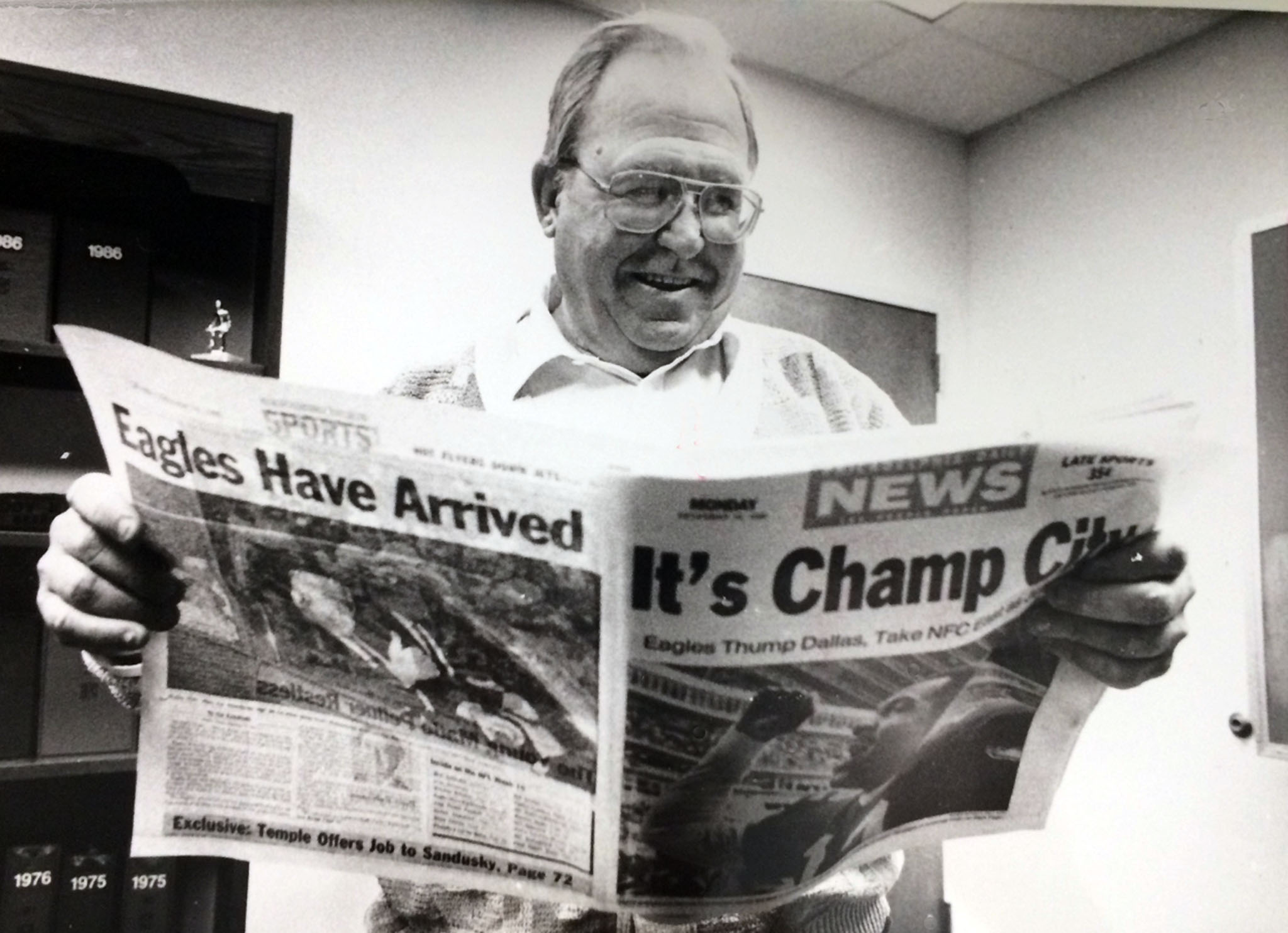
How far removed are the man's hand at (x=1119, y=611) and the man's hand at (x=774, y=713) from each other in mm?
141

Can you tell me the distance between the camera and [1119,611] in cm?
48

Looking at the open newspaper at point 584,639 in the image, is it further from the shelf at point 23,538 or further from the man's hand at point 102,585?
the shelf at point 23,538

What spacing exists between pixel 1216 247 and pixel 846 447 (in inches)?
28.6

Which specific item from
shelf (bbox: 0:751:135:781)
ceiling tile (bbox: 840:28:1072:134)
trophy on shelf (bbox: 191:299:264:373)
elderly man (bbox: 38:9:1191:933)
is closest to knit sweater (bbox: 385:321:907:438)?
elderly man (bbox: 38:9:1191:933)

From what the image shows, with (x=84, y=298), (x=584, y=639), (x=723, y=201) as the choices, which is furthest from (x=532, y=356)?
(x=84, y=298)

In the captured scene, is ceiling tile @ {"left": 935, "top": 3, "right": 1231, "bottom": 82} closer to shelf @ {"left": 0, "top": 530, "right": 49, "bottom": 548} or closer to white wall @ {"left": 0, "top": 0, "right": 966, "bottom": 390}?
white wall @ {"left": 0, "top": 0, "right": 966, "bottom": 390}

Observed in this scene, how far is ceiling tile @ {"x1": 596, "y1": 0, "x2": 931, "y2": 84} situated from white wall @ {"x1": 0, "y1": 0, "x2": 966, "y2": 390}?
0.03 metres

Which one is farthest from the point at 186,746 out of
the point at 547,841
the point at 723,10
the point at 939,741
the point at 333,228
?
the point at 723,10

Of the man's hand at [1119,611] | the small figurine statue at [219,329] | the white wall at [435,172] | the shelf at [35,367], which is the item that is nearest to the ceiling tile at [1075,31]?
the white wall at [435,172]

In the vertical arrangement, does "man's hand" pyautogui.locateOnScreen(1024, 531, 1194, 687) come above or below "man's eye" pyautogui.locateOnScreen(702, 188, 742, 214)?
below

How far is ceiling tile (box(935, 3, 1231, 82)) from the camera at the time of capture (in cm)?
86

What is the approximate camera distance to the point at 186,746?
54cm

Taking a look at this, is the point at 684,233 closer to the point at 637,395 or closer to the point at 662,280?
the point at 662,280

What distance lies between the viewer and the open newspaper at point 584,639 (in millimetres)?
437
